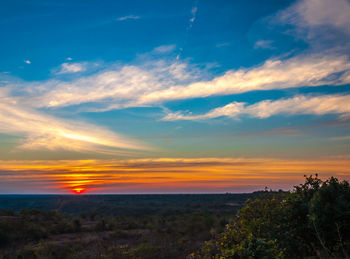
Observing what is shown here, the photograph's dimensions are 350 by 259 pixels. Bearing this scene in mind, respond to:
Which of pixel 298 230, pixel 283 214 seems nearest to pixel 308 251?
pixel 298 230

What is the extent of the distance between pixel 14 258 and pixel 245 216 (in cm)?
1353

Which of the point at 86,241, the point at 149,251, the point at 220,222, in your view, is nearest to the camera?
the point at 149,251

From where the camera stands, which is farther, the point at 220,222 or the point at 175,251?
the point at 220,222

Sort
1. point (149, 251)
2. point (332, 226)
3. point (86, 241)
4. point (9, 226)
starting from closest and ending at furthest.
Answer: point (332, 226) → point (149, 251) → point (86, 241) → point (9, 226)

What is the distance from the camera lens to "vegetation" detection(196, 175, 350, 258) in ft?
27.6

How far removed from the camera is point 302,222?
9.29 m

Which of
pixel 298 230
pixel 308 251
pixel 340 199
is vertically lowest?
pixel 308 251

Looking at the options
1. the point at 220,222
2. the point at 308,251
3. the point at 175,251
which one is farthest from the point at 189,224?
the point at 308,251

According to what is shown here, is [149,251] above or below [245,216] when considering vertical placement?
below

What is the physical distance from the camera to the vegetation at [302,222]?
8406mm

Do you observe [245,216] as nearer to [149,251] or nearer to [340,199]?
[340,199]

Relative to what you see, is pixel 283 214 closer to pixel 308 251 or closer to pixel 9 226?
pixel 308 251

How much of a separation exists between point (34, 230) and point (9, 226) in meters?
2.06

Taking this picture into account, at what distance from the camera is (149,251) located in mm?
15086
